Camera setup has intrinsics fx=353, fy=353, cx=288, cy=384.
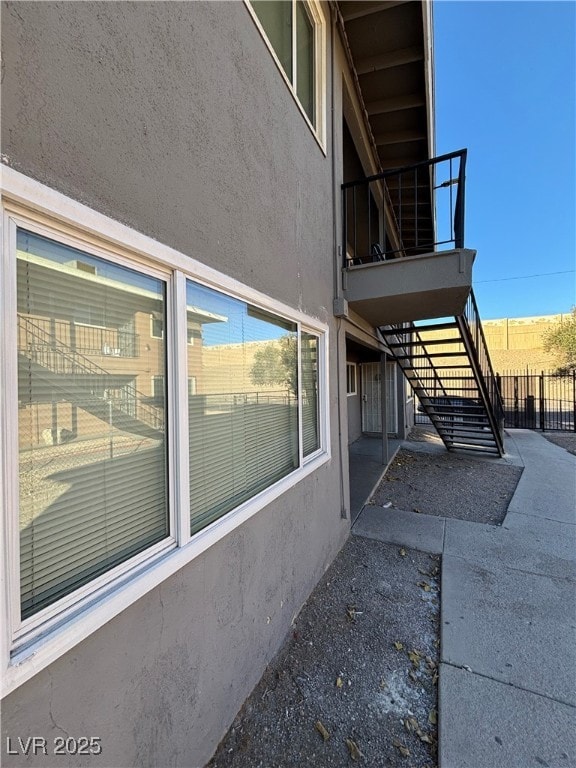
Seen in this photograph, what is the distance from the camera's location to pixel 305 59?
3.66 m

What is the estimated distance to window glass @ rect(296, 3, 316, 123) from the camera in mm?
3480

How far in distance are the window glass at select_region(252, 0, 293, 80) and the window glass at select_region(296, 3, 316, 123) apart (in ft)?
0.75

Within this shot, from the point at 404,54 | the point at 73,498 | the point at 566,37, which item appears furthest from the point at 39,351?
the point at 566,37

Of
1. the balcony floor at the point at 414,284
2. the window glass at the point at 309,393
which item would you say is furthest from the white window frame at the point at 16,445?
the balcony floor at the point at 414,284

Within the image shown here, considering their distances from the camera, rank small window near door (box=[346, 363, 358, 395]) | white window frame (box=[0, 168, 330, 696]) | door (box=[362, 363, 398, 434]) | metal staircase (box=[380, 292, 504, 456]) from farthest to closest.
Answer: door (box=[362, 363, 398, 434]), small window near door (box=[346, 363, 358, 395]), metal staircase (box=[380, 292, 504, 456]), white window frame (box=[0, 168, 330, 696])

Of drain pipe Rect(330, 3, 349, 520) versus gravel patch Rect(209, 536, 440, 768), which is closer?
gravel patch Rect(209, 536, 440, 768)

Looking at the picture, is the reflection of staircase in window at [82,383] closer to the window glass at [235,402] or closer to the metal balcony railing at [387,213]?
A: the window glass at [235,402]

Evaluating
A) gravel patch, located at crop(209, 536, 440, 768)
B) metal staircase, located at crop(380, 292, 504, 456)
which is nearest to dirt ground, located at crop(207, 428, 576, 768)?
gravel patch, located at crop(209, 536, 440, 768)

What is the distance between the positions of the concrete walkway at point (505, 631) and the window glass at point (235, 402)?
1.81 m

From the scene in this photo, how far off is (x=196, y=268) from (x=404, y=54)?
4.96 metres

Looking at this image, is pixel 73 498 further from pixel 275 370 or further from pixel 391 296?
pixel 391 296

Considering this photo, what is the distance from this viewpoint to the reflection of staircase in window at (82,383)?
3.71ft

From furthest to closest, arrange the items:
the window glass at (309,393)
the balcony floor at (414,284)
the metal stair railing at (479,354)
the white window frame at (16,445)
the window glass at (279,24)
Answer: the metal stair railing at (479,354) < the balcony floor at (414,284) < the window glass at (309,393) < the window glass at (279,24) < the white window frame at (16,445)

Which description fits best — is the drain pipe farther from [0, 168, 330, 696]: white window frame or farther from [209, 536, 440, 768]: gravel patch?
[0, 168, 330, 696]: white window frame
